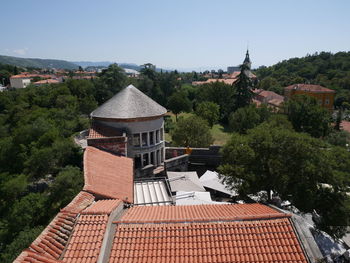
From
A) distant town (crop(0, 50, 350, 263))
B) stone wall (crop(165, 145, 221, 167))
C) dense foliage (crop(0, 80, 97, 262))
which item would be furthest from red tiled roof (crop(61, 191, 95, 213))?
stone wall (crop(165, 145, 221, 167))

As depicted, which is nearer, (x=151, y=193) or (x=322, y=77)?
(x=151, y=193)

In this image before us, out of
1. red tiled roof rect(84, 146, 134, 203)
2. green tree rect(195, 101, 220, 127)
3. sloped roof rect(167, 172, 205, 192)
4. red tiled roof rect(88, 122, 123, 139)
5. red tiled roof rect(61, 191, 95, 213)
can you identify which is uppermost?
red tiled roof rect(61, 191, 95, 213)

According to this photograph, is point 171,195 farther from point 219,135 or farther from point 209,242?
point 219,135

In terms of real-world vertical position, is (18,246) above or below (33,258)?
below

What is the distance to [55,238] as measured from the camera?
7699 mm

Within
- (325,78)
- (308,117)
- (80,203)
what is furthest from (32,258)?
(325,78)

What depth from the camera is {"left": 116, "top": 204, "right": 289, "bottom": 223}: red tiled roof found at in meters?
8.11

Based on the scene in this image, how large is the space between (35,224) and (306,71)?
15716cm

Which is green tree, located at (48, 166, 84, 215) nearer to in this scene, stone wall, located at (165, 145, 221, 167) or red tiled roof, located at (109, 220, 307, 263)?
stone wall, located at (165, 145, 221, 167)

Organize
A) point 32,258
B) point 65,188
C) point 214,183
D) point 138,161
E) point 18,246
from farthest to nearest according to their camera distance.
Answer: point 138,161 → point 65,188 → point 214,183 → point 18,246 → point 32,258

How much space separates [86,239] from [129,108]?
1614 cm

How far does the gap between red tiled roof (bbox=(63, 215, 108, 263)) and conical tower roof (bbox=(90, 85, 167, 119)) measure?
14381 mm

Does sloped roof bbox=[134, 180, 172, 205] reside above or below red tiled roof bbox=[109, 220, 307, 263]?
below

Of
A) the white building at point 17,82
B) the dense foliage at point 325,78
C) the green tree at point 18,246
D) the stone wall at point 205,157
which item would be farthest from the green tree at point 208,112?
the white building at point 17,82
